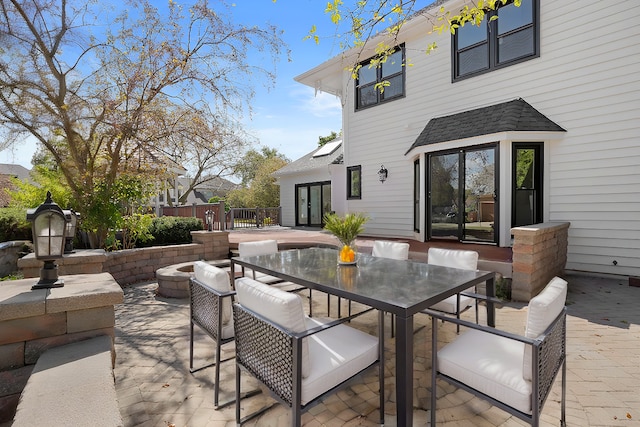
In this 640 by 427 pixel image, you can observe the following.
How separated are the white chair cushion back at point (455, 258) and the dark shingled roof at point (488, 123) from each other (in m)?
3.71

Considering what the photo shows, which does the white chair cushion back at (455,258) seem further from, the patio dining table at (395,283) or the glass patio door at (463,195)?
the glass patio door at (463,195)

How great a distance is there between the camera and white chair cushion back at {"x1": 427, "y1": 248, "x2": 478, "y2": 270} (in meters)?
3.14

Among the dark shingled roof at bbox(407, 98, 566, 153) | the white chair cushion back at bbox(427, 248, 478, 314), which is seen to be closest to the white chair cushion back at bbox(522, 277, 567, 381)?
the white chair cushion back at bbox(427, 248, 478, 314)

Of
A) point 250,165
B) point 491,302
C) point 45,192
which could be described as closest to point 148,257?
point 45,192

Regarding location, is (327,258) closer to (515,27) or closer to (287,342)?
(287,342)

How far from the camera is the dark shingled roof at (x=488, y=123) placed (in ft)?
19.0

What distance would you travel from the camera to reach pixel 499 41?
6531 mm

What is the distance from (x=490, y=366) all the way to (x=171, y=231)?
6.46 meters

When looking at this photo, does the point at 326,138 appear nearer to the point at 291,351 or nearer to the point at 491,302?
the point at 491,302

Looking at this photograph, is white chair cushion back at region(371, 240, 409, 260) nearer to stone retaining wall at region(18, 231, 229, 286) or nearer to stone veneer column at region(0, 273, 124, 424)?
stone veneer column at region(0, 273, 124, 424)

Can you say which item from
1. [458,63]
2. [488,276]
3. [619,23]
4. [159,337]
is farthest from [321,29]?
[619,23]

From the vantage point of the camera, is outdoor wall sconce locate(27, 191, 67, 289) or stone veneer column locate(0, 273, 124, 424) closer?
stone veneer column locate(0, 273, 124, 424)

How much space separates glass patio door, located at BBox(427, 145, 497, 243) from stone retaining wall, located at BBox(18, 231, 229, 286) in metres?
4.79

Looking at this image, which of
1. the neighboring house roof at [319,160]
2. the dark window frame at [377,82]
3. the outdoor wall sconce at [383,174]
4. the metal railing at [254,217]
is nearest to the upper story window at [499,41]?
the dark window frame at [377,82]
